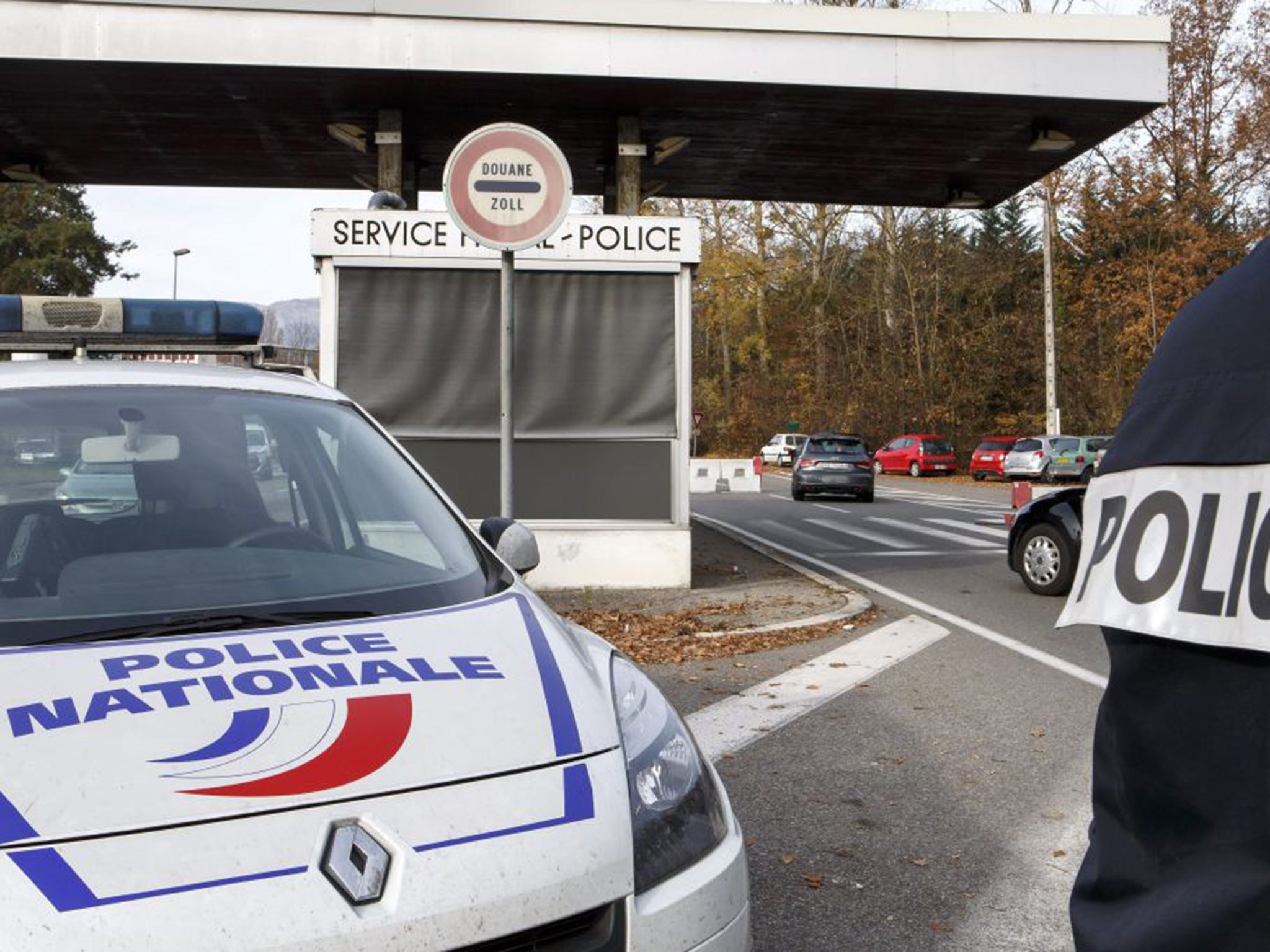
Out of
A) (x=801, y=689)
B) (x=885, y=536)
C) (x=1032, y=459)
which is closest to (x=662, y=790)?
(x=801, y=689)

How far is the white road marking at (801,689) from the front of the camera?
19.9ft

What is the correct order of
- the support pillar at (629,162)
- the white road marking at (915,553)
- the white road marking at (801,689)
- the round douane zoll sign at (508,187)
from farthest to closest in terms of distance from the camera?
the white road marking at (915,553)
the support pillar at (629,162)
the round douane zoll sign at (508,187)
the white road marking at (801,689)

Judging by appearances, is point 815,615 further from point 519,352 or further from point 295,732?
point 295,732

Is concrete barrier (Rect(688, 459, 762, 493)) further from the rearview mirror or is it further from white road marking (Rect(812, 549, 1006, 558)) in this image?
the rearview mirror

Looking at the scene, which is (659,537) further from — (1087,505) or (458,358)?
(1087,505)

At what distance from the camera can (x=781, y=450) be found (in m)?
57.5

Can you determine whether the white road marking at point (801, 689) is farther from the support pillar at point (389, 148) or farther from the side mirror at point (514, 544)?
the support pillar at point (389, 148)

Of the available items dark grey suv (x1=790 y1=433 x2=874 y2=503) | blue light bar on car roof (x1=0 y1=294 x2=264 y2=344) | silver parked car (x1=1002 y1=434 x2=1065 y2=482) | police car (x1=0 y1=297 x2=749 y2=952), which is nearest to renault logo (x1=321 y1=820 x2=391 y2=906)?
police car (x1=0 y1=297 x2=749 y2=952)

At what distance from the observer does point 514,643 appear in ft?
9.27

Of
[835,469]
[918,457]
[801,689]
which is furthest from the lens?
[918,457]

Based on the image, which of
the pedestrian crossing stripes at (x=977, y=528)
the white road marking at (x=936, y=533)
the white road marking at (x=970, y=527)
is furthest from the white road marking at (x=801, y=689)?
the white road marking at (x=970, y=527)

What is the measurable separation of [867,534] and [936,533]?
1127mm

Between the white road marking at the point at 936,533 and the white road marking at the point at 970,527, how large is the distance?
1.55ft

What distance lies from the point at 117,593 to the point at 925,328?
4959 cm
